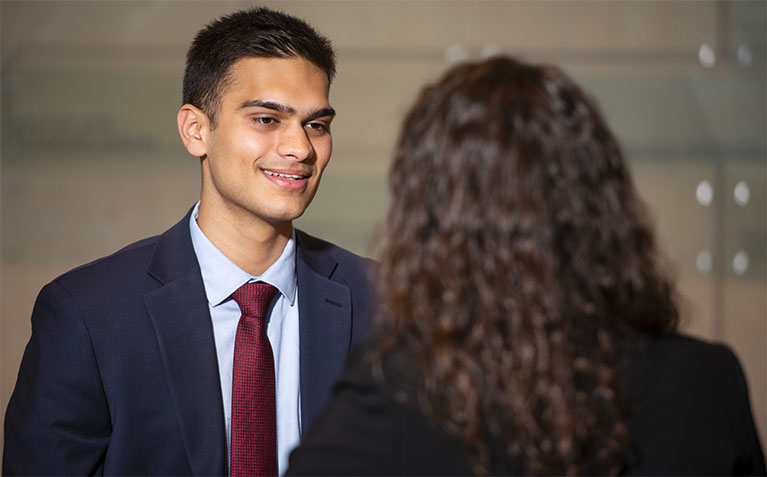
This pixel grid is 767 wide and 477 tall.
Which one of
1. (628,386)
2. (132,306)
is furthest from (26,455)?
(628,386)

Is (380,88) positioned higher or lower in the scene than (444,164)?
higher

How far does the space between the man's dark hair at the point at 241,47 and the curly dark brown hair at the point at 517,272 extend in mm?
821

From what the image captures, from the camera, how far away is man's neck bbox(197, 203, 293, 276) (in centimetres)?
164

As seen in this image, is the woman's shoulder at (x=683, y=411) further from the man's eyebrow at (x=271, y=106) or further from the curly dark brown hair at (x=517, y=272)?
the man's eyebrow at (x=271, y=106)

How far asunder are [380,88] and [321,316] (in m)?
1.80

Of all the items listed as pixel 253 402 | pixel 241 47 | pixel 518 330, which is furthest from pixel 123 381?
pixel 518 330

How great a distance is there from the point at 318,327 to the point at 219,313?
0.19 metres

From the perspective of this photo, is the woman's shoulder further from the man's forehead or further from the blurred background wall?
the blurred background wall

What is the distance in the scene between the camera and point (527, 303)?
895mm

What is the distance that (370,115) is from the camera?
130 inches

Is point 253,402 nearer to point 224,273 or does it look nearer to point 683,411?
point 224,273

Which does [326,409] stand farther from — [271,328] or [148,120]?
[148,120]

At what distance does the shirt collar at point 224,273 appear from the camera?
161 centimetres

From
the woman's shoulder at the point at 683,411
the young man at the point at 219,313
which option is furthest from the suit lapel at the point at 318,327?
the woman's shoulder at the point at 683,411
